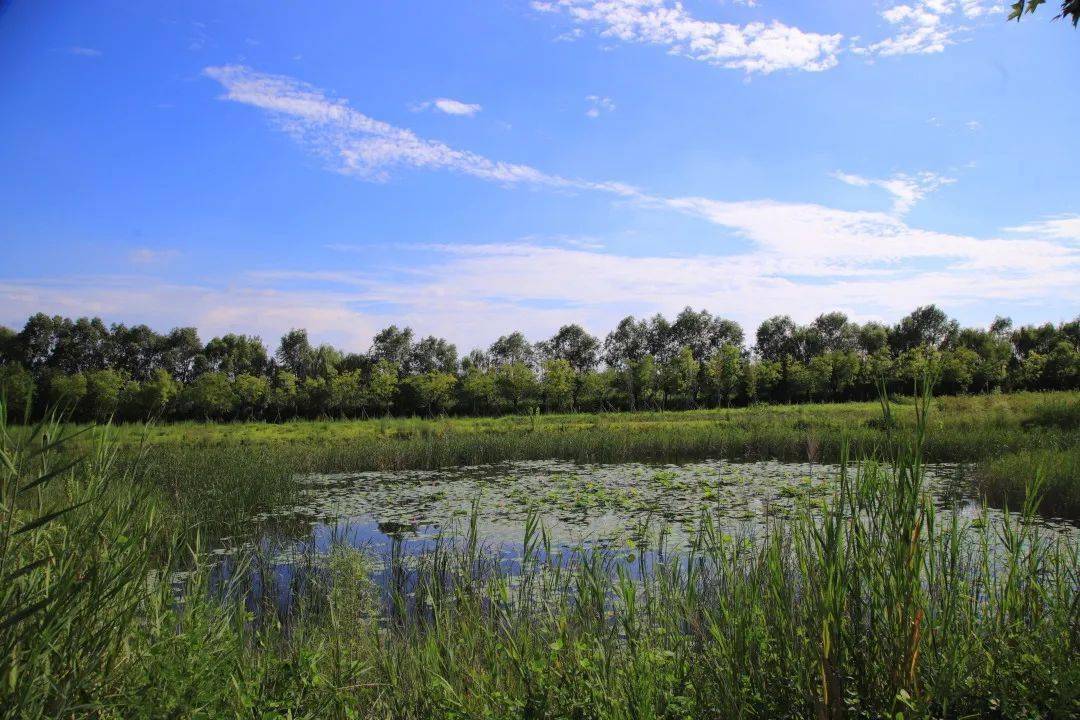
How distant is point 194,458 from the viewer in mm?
15641

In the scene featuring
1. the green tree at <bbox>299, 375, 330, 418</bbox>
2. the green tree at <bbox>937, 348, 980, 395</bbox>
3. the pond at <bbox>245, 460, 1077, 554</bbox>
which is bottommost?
the pond at <bbox>245, 460, 1077, 554</bbox>

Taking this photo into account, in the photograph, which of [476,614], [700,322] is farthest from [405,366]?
[476,614]

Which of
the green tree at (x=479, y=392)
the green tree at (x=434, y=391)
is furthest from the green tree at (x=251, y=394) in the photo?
the green tree at (x=479, y=392)

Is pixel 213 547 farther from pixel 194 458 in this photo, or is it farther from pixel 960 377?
pixel 960 377

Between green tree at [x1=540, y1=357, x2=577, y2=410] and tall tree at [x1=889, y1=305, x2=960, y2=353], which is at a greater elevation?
tall tree at [x1=889, y1=305, x2=960, y2=353]

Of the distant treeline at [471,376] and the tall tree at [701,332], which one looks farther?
the tall tree at [701,332]

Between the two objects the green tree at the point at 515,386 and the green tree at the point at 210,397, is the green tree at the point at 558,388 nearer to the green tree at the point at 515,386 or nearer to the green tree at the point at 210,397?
the green tree at the point at 515,386

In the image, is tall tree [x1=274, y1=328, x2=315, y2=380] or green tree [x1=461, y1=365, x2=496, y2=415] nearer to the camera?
green tree [x1=461, y1=365, x2=496, y2=415]

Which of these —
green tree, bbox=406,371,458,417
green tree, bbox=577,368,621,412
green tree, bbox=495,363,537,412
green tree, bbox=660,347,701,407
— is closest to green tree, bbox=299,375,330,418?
green tree, bbox=406,371,458,417

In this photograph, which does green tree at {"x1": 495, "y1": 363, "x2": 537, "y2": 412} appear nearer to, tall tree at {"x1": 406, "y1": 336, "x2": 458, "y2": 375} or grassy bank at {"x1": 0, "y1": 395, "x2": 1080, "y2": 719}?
tall tree at {"x1": 406, "y1": 336, "x2": 458, "y2": 375}

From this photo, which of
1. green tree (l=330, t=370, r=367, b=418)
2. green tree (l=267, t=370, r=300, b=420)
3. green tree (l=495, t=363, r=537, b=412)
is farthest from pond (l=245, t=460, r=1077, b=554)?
green tree (l=267, t=370, r=300, b=420)

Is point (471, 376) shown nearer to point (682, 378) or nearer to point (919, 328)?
point (682, 378)

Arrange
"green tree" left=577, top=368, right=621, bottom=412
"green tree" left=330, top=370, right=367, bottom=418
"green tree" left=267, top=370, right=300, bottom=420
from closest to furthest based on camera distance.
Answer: "green tree" left=330, top=370, right=367, bottom=418, "green tree" left=267, top=370, right=300, bottom=420, "green tree" left=577, top=368, right=621, bottom=412

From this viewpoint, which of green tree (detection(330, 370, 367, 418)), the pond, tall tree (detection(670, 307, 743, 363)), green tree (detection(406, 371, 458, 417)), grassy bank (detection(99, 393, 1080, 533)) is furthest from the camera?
tall tree (detection(670, 307, 743, 363))
